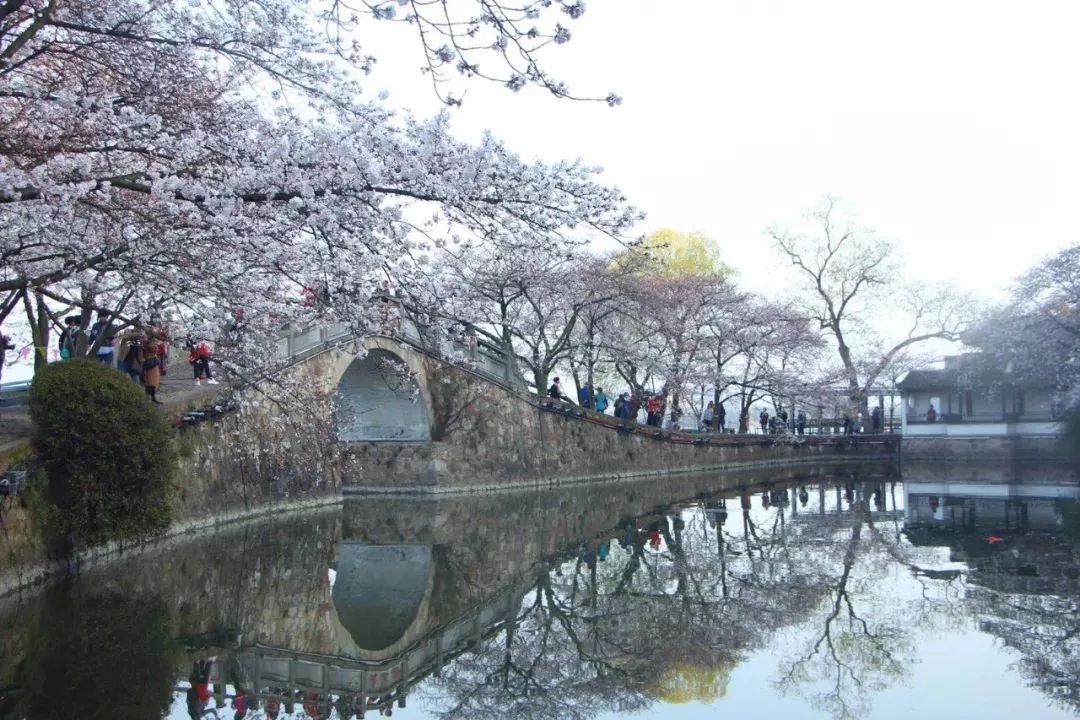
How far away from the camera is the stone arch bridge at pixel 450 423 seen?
20141mm

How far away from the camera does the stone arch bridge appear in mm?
20141

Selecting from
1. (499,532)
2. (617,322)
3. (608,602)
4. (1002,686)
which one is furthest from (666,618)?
(617,322)

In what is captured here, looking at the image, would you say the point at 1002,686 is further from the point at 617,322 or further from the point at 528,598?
the point at 617,322

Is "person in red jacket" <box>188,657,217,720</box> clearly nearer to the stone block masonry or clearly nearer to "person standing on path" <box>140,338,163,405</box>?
"person standing on path" <box>140,338,163,405</box>

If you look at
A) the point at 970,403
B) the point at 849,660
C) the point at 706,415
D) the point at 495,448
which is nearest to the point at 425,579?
the point at 849,660

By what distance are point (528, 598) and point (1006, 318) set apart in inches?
1052

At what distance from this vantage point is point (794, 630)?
27.7 ft

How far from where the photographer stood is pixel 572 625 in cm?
877

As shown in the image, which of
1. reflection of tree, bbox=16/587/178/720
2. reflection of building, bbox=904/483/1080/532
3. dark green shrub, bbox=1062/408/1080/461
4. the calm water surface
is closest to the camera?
reflection of tree, bbox=16/587/178/720

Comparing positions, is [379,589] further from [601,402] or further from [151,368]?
[601,402]

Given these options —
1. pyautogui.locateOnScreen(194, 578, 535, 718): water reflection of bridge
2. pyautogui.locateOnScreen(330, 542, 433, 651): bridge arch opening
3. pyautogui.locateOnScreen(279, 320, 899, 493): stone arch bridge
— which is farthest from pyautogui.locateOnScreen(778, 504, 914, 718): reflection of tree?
pyautogui.locateOnScreen(279, 320, 899, 493): stone arch bridge

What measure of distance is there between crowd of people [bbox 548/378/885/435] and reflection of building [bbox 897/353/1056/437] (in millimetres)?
2735

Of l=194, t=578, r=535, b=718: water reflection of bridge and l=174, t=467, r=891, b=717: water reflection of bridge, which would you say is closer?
l=194, t=578, r=535, b=718: water reflection of bridge

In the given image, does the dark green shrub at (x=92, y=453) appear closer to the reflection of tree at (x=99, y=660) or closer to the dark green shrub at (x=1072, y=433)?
the reflection of tree at (x=99, y=660)
